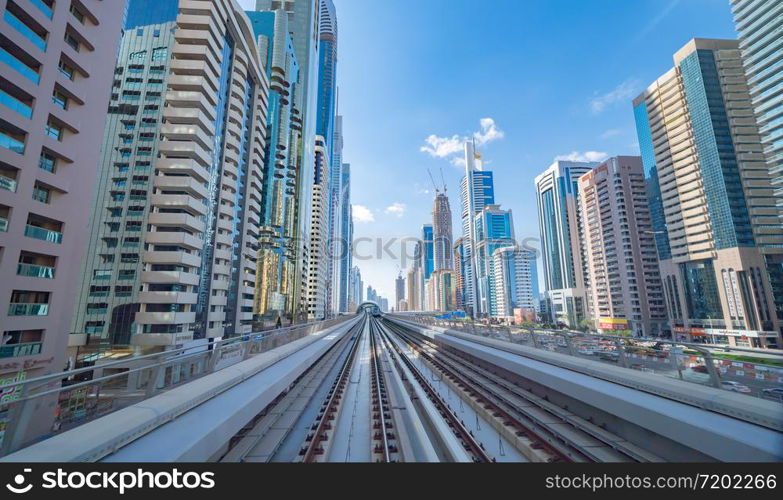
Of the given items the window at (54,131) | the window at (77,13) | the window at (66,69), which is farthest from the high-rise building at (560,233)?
the window at (77,13)

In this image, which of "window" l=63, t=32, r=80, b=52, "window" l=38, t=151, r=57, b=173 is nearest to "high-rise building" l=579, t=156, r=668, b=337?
"window" l=38, t=151, r=57, b=173

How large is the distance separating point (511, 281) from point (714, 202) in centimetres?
8483

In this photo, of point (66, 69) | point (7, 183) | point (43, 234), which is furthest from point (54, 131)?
point (43, 234)

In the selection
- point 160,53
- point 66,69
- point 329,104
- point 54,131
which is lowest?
point 54,131

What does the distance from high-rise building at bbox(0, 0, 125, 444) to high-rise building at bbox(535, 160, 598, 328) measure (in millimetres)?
119414

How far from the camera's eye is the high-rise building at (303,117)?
70.6 m

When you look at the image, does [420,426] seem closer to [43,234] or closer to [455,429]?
[455,429]

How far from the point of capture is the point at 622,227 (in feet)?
269

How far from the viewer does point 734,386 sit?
17.6ft

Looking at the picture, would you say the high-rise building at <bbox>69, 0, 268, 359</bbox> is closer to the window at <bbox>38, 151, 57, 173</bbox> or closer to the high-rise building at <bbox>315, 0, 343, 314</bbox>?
the window at <bbox>38, 151, 57, 173</bbox>

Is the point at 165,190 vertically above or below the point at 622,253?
Answer: below
